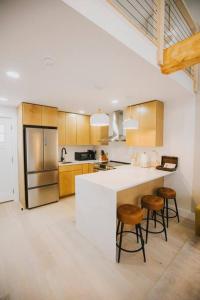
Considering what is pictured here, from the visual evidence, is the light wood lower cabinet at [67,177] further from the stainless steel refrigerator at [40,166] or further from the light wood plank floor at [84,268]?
the light wood plank floor at [84,268]

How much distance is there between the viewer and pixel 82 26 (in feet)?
3.88

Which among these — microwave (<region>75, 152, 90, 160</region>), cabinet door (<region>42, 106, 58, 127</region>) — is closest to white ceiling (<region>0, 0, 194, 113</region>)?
cabinet door (<region>42, 106, 58, 127</region>)

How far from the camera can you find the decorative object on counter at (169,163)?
3.15 metres

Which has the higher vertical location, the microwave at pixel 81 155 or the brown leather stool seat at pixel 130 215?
the microwave at pixel 81 155

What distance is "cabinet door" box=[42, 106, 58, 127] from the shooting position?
364 centimetres

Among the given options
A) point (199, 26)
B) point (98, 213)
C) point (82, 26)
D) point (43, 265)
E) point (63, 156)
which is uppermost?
point (199, 26)

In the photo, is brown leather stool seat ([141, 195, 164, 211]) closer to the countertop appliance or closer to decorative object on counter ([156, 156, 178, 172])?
decorative object on counter ([156, 156, 178, 172])

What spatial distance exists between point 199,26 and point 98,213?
158 inches

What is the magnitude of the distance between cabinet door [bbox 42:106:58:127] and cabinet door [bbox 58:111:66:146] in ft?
1.50

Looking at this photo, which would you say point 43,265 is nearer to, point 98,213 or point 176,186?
point 98,213

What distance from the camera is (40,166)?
357 centimetres

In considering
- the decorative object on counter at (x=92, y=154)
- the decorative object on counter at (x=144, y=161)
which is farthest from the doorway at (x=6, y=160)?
the decorative object on counter at (x=144, y=161)

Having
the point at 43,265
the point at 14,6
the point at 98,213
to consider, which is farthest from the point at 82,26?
the point at 43,265

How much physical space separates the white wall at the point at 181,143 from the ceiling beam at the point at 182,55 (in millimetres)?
1499
